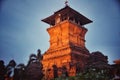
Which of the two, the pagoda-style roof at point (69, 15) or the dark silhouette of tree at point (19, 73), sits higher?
the pagoda-style roof at point (69, 15)

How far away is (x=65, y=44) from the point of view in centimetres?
1939

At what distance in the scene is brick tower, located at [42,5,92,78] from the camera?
59.0ft

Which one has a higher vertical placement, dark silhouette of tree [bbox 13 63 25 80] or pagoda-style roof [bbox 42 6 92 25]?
pagoda-style roof [bbox 42 6 92 25]

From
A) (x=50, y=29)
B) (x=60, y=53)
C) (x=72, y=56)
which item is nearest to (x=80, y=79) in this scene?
(x=72, y=56)

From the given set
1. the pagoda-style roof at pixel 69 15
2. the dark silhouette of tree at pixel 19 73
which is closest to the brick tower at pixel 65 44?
the pagoda-style roof at pixel 69 15

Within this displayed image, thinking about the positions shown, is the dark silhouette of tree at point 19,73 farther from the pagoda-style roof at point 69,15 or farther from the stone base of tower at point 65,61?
the pagoda-style roof at point 69,15

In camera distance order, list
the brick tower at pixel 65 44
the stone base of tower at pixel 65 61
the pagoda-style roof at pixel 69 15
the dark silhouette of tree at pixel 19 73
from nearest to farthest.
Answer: the dark silhouette of tree at pixel 19 73
the stone base of tower at pixel 65 61
the brick tower at pixel 65 44
the pagoda-style roof at pixel 69 15

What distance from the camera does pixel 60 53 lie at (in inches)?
754

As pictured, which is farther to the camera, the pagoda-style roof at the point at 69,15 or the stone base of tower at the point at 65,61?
the pagoda-style roof at the point at 69,15

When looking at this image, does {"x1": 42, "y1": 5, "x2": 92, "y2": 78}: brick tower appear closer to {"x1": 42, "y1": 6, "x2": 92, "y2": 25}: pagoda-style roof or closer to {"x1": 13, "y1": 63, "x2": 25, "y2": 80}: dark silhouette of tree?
{"x1": 42, "y1": 6, "x2": 92, "y2": 25}: pagoda-style roof

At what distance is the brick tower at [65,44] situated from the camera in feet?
59.0

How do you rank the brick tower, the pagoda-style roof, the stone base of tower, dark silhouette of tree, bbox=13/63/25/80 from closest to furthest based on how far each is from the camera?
dark silhouette of tree, bbox=13/63/25/80, the stone base of tower, the brick tower, the pagoda-style roof

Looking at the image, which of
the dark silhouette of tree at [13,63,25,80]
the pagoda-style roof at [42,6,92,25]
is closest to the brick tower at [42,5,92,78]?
the pagoda-style roof at [42,6,92,25]

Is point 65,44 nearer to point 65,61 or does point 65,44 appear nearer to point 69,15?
point 65,61
